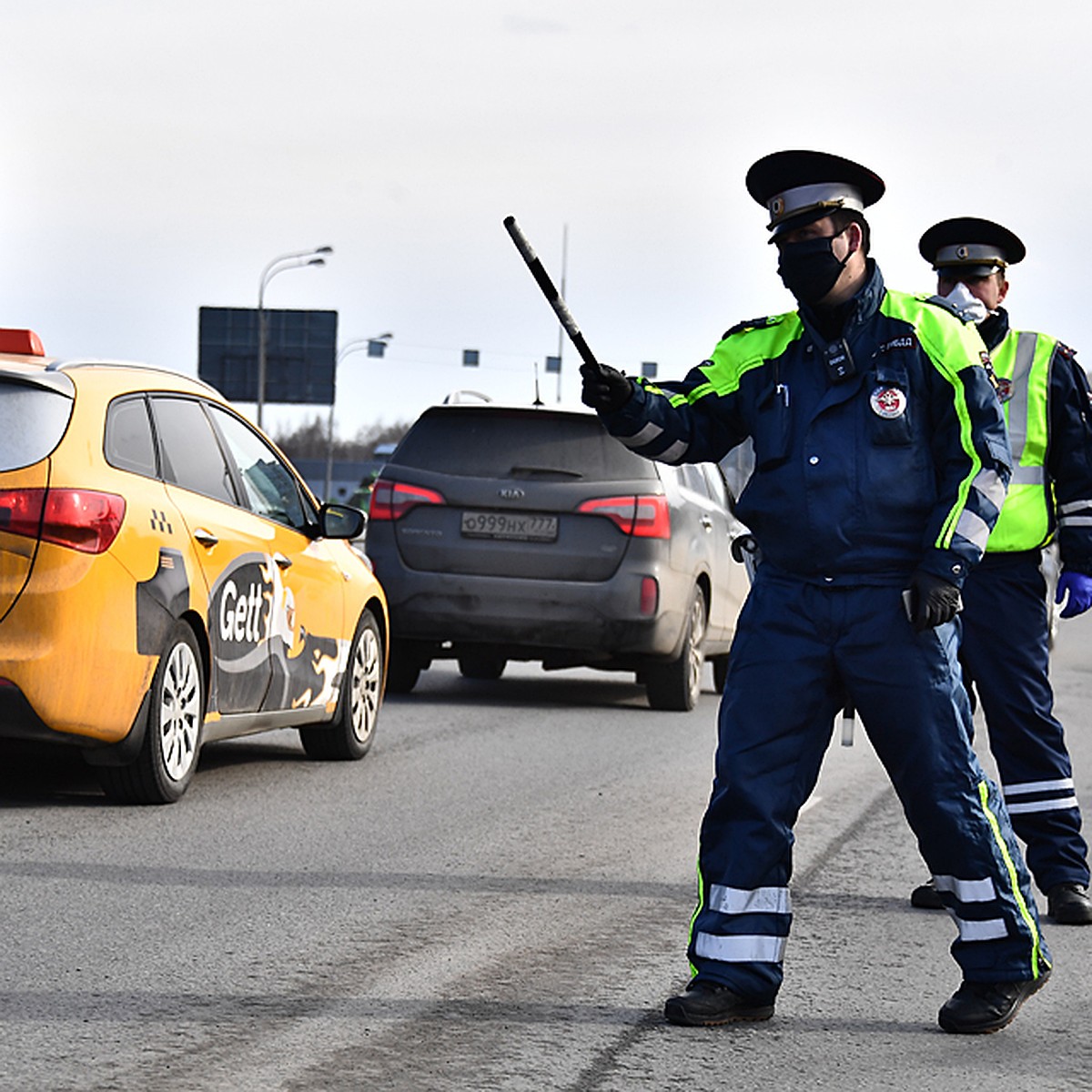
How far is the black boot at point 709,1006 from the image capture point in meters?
4.93

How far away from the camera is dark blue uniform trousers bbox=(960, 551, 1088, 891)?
6.32 meters

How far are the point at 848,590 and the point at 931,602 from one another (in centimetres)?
22

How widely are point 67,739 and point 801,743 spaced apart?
3337 mm

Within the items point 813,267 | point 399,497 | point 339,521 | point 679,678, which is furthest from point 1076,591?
point 399,497

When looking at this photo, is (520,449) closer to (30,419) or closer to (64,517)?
(30,419)

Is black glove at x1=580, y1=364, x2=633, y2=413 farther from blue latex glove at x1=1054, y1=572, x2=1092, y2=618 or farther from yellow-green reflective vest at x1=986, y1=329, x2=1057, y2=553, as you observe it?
blue latex glove at x1=1054, y1=572, x2=1092, y2=618

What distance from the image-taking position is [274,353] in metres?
63.2

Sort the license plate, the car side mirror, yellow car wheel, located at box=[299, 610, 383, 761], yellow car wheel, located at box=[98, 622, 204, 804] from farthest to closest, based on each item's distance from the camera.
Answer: the license plate, yellow car wheel, located at box=[299, 610, 383, 761], the car side mirror, yellow car wheel, located at box=[98, 622, 204, 804]

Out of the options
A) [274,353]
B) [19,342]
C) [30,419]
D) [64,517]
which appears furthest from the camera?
[274,353]

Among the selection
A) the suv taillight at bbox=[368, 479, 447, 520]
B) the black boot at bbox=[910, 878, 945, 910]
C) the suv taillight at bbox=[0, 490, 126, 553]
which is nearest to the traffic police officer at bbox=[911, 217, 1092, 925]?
the black boot at bbox=[910, 878, 945, 910]

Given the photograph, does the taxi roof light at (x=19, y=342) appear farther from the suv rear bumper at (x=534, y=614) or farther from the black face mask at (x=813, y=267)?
the suv rear bumper at (x=534, y=614)

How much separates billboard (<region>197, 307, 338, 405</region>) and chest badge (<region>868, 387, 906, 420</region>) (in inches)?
2240

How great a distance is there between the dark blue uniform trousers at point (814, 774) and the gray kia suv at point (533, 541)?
749 cm

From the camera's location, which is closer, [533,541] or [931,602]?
[931,602]
